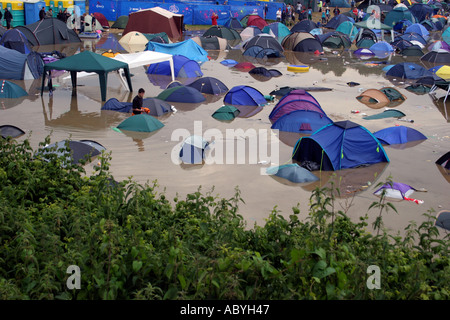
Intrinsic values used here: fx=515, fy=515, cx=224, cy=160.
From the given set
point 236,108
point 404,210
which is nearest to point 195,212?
point 404,210

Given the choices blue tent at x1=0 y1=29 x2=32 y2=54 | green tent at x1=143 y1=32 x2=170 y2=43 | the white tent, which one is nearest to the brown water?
the white tent

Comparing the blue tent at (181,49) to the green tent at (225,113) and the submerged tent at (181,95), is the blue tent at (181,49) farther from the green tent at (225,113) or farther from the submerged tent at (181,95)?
the green tent at (225,113)

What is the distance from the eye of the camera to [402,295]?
5531 millimetres

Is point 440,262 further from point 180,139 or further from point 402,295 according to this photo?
point 180,139

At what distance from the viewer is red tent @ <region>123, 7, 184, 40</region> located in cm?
3778

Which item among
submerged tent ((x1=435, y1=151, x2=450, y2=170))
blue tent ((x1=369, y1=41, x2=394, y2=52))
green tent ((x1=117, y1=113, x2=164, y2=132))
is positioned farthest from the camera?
blue tent ((x1=369, y1=41, x2=394, y2=52))

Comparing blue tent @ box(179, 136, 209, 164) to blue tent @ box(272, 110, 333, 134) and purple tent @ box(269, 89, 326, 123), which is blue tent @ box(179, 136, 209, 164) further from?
purple tent @ box(269, 89, 326, 123)

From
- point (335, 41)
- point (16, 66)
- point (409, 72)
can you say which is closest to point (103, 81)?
point (16, 66)

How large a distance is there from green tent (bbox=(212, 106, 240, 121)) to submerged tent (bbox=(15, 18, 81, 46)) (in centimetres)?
1800

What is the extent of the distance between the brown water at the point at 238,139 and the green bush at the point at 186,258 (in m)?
1.42

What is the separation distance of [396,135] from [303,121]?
3.01 m

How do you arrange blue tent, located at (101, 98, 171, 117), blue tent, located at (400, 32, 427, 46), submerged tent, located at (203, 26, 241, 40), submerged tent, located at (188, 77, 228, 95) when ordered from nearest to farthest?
1. blue tent, located at (101, 98, 171, 117)
2. submerged tent, located at (188, 77, 228, 95)
3. submerged tent, located at (203, 26, 241, 40)
4. blue tent, located at (400, 32, 427, 46)

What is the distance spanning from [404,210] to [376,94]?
459 inches

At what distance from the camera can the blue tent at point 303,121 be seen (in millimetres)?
17094
